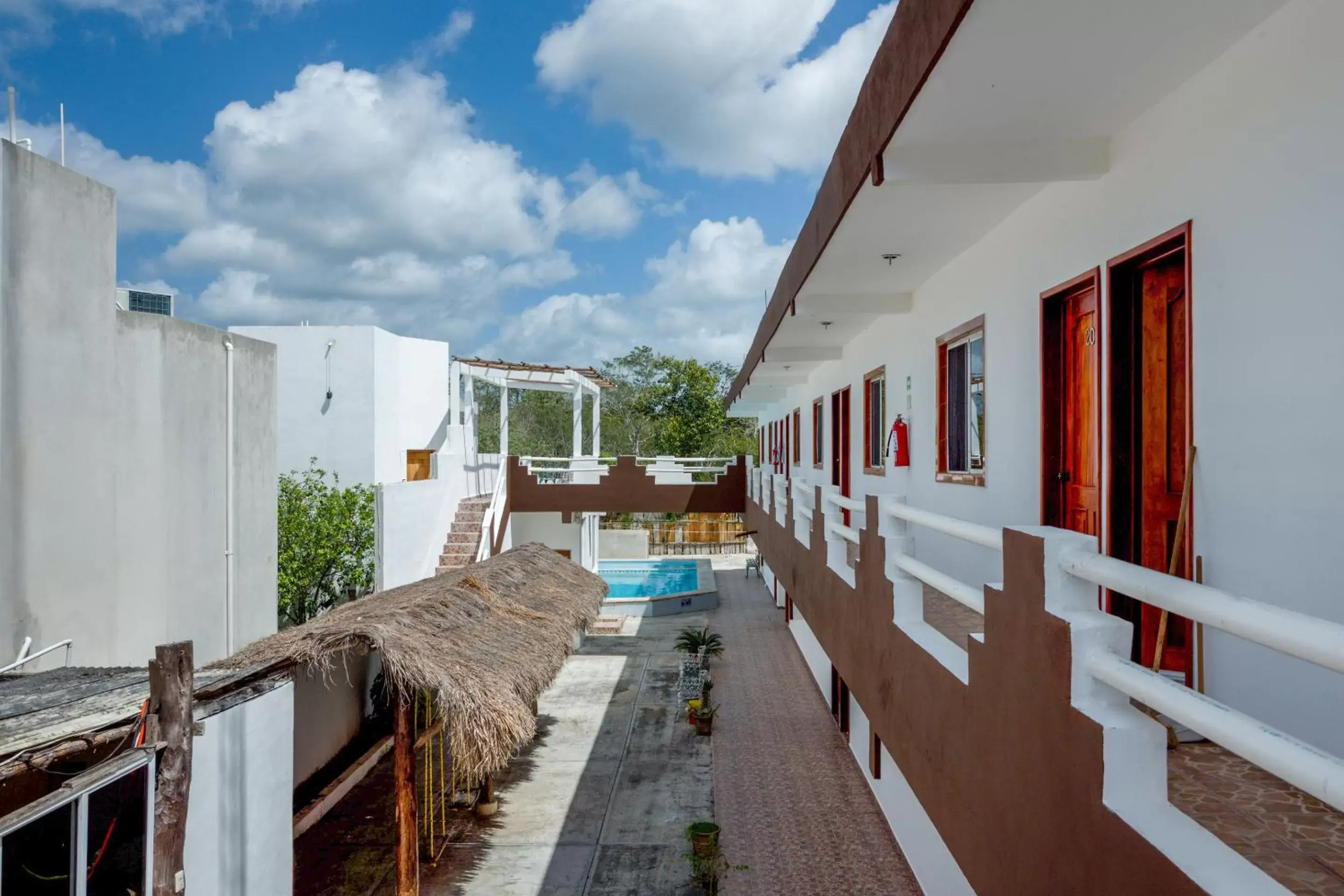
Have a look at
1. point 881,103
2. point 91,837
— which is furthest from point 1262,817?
point 91,837

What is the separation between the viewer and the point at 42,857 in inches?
150

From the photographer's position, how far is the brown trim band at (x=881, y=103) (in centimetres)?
336

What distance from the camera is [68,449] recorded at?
7738 millimetres

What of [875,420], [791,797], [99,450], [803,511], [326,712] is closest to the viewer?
[99,450]

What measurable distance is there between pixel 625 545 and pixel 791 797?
22.2 m

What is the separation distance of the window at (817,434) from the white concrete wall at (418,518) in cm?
764

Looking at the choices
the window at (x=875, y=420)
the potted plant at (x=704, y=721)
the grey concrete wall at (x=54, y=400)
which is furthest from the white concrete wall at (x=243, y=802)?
the potted plant at (x=704, y=721)

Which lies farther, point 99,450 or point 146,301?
point 146,301

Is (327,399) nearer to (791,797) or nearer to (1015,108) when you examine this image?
(791,797)

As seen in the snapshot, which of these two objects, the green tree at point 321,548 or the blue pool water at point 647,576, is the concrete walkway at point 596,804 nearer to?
the green tree at point 321,548

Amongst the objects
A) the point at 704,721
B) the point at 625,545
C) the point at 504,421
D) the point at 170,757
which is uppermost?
the point at 504,421

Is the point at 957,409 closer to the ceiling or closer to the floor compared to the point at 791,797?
closer to the ceiling

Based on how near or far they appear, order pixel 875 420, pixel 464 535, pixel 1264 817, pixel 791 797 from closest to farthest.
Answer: pixel 1264 817, pixel 791 797, pixel 875 420, pixel 464 535

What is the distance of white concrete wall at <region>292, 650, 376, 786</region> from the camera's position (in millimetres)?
10820
